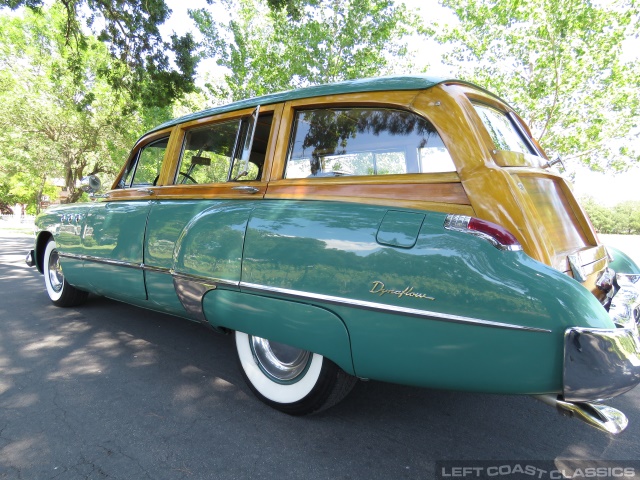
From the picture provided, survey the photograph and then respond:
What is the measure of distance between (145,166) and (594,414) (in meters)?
3.86

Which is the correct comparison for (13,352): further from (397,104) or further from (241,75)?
(241,75)

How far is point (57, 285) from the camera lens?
4.69 metres

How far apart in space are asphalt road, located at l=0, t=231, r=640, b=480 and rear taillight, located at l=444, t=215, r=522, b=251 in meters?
1.16

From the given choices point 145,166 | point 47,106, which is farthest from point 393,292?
point 47,106

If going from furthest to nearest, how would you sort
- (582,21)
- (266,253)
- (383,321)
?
(582,21)
(266,253)
(383,321)

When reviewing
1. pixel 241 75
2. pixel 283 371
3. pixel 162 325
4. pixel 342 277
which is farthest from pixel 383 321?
pixel 241 75

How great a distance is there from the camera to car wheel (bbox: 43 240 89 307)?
4504 mm

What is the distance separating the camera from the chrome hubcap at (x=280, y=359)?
240 centimetres

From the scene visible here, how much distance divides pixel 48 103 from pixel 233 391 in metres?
19.7

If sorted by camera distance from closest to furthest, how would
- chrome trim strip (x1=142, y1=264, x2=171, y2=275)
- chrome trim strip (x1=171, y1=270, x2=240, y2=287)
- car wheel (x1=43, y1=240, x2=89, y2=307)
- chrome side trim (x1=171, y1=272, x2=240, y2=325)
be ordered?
chrome trim strip (x1=171, y1=270, x2=240, y2=287), chrome side trim (x1=171, y1=272, x2=240, y2=325), chrome trim strip (x1=142, y1=264, x2=171, y2=275), car wheel (x1=43, y1=240, x2=89, y2=307)

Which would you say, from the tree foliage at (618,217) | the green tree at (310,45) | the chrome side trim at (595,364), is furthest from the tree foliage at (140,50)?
the tree foliage at (618,217)

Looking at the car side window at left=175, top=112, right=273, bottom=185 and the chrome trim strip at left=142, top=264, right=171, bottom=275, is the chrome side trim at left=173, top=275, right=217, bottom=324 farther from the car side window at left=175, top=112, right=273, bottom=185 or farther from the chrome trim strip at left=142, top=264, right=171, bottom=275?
the car side window at left=175, top=112, right=273, bottom=185

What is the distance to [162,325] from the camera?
13.2 feet

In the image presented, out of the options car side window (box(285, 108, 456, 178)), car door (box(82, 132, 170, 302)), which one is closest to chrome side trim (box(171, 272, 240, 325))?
car door (box(82, 132, 170, 302))
